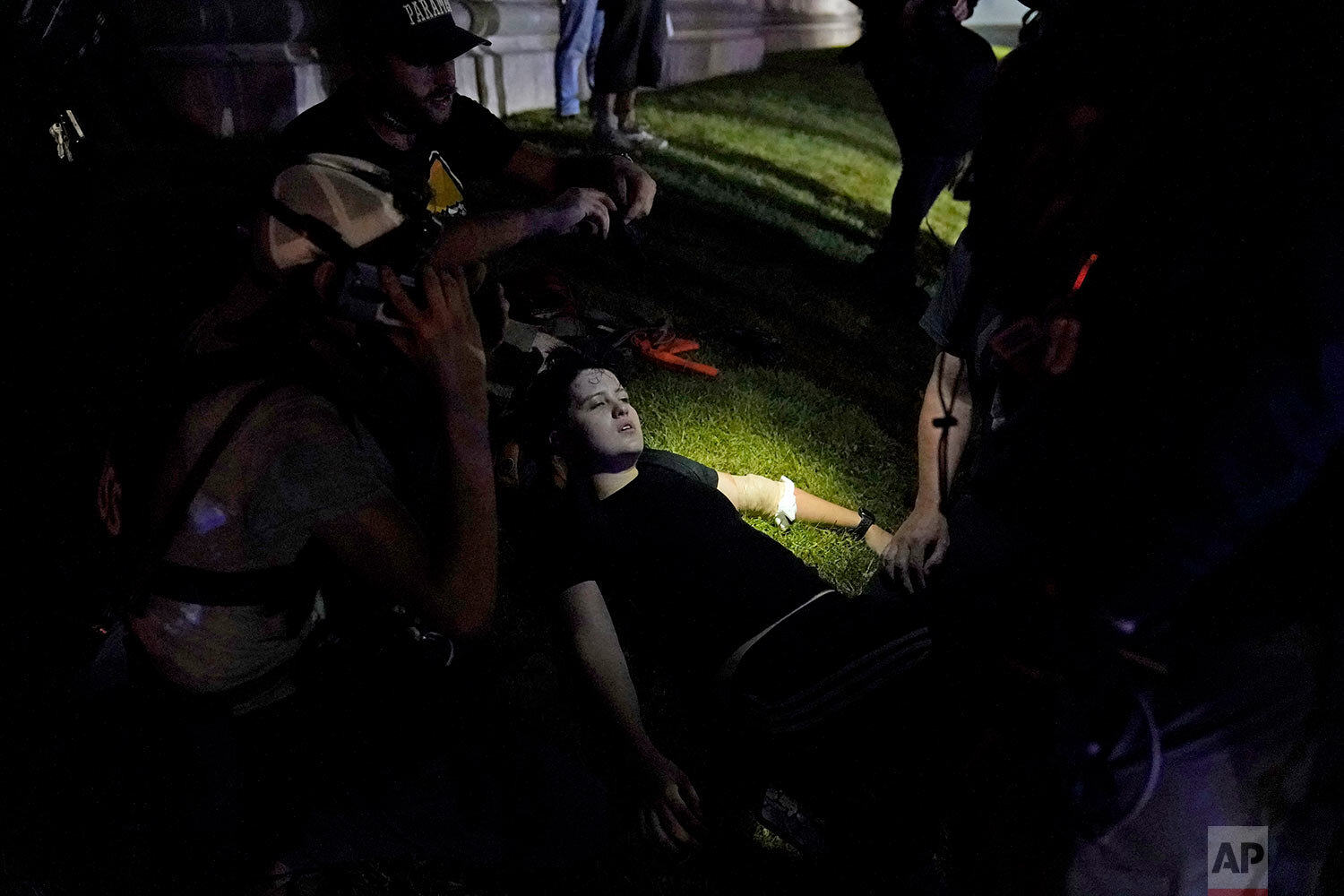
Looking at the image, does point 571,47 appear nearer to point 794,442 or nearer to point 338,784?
point 794,442

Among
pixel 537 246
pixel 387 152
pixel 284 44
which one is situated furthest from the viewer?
pixel 284 44

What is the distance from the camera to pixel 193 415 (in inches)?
66.6

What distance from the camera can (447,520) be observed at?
1.80 meters

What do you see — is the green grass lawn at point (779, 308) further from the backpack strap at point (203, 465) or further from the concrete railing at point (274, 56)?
the backpack strap at point (203, 465)

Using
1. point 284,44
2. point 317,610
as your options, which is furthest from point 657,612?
point 284,44

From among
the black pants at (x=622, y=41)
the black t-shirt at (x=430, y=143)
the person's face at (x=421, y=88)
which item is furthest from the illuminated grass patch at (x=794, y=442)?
the black pants at (x=622, y=41)

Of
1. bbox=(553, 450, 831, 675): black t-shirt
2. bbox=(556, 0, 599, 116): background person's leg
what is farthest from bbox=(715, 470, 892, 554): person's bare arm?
bbox=(556, 0, 599, 116): background person's leg

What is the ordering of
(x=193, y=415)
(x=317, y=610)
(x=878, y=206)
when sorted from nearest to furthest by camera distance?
(x=193, y=415) → (x=317, y=610) → (x=878, y=206)

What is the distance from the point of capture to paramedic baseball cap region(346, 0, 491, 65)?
292 cm

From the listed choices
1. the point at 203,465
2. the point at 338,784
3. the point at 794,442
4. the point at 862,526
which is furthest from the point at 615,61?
the point at 338,784

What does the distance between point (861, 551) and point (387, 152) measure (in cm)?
278

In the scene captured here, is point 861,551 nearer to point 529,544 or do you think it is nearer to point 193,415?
point 529,544

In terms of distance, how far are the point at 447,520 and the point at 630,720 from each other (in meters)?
1.14

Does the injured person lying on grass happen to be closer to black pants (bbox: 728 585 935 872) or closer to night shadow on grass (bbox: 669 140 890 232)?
black pants (bbox: 728 585 935 872)
